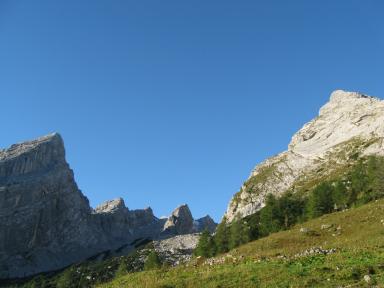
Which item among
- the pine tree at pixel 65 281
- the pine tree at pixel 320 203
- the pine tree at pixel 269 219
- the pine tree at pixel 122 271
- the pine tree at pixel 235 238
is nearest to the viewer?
the pine tree at pixel 320 203

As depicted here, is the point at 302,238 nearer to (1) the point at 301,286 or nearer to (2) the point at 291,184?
(1) the point at 301,286

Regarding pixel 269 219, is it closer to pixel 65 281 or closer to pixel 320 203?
pixel 320 203

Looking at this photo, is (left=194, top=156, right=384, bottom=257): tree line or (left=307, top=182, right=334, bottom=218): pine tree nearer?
(left=307, top=182, right=334, bottom=218): pine tree

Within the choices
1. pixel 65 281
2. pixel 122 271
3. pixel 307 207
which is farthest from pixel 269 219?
pixel 65 281

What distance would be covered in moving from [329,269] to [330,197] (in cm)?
9048

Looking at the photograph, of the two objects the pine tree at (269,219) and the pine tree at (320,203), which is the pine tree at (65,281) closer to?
the pine tree at (269,219)

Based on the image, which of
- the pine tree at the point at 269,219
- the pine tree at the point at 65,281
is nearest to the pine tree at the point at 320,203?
the pine tree at the point at 269,219

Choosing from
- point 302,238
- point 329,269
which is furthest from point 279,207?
point 329,269

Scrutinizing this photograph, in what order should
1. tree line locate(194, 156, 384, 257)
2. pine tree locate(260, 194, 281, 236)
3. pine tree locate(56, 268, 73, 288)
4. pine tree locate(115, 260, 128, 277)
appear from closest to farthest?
1. tree line locate(194, 156, 384, 257)
2. pine tree locate(260, 194, 281, 236)
3. pine tree locate(115, 260, 128, 277)
4. pine tree locate(56, 268, 73, 288)

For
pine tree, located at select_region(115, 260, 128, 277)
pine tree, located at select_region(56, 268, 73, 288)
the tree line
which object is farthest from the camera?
pine tree, located at select_region(56, 268, 73, 288)

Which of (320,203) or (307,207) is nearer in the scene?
(320,203)

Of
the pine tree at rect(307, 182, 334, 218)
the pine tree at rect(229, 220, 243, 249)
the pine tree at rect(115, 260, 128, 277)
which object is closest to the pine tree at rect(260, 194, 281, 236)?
the pine tree at rect(229, 220, 243, 249)

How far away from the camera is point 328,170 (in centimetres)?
18838

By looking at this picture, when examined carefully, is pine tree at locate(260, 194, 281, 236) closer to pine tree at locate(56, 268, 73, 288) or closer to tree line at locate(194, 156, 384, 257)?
tree line at locate(194, 156, 384, 257)
